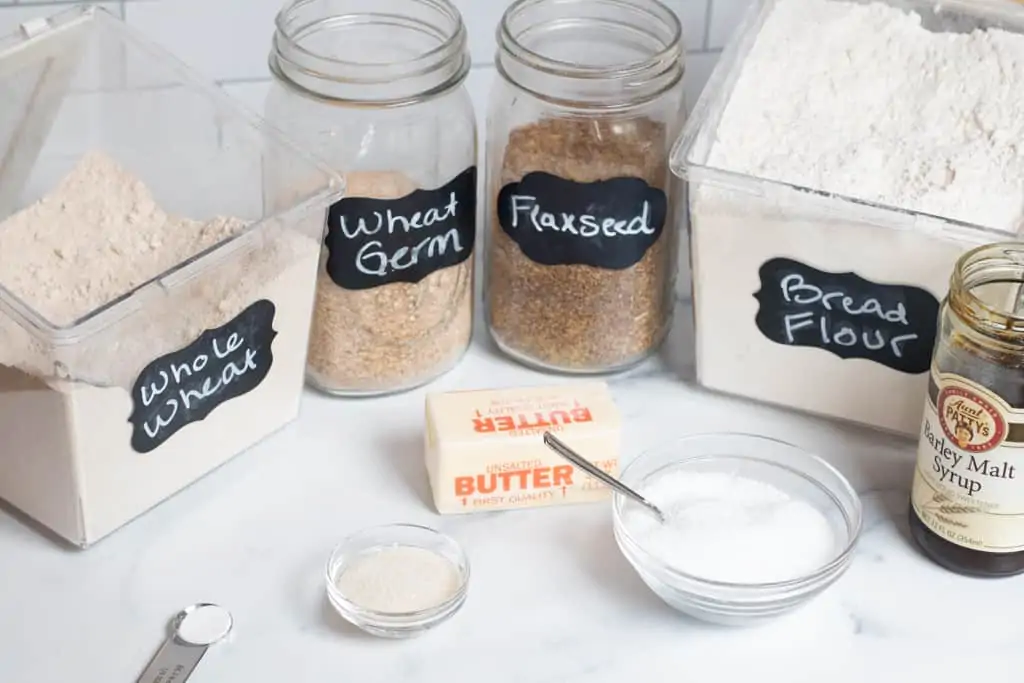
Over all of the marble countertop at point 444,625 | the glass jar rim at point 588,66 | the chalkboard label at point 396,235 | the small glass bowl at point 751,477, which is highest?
the glass jar rim at point 588,66

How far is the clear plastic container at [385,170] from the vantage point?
0.92m

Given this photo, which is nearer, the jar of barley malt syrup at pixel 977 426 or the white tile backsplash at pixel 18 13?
the jar of barley malt syrup at pixel 977 426

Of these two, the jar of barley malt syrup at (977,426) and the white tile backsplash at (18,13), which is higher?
the white tile backsplash at (18,13)

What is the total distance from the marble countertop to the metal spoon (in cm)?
5

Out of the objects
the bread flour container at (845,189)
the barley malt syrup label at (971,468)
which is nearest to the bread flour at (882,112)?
the bread flour container at (845,189)

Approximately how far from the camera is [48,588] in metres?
A: 0.86

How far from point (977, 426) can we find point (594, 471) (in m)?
0.23

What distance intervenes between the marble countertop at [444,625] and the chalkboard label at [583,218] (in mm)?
135

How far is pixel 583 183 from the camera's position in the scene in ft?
3.08

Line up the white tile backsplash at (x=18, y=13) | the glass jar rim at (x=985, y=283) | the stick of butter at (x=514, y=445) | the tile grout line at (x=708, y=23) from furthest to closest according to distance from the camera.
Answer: the tile grout line at (x=708, y=23) → the white tile backsplash at (x=18, y=13) → the stick of butter at (x=514, y=445) → the glass jar rim at (x=985, y=283)

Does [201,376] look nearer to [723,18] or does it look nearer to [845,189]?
[845,189]

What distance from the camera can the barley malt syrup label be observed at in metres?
0.80

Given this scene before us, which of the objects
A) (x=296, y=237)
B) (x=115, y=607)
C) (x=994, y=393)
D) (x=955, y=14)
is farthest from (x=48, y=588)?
(x=955, y=14)

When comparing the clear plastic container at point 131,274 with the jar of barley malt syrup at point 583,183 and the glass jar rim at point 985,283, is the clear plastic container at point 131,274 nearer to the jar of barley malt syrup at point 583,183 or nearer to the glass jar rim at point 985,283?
the jar of barley malt syrup at point 583,183
